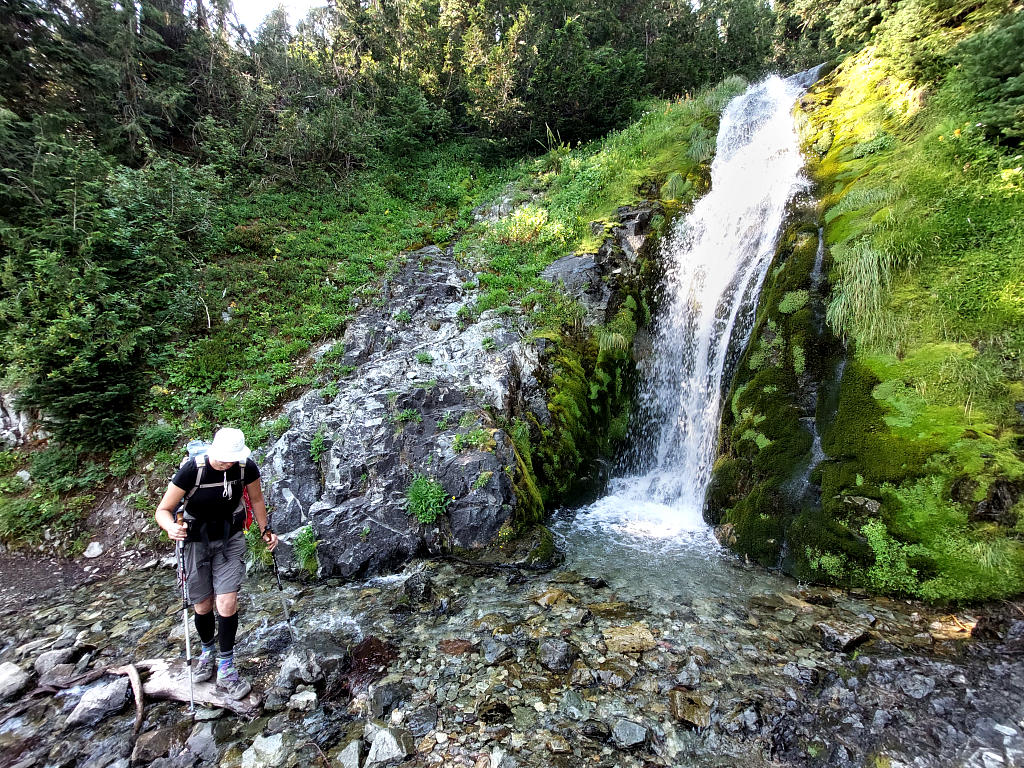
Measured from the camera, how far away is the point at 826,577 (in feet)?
19.2

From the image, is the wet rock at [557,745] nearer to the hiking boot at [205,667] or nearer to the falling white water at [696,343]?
the hiking boot at [205,667]

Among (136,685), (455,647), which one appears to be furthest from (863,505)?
(136,685)

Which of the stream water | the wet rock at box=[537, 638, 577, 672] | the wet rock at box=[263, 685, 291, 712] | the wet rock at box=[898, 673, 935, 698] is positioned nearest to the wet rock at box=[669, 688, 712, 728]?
the wet rock at box=[537, 638, 577, 672]

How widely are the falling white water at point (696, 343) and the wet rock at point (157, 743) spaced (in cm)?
601

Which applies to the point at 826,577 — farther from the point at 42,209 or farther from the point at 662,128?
the point at 42,209

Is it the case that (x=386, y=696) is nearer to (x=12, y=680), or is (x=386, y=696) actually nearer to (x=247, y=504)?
A: (x=247, y=504)

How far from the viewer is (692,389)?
9.31 meters

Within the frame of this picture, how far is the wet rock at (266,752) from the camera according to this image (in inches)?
146

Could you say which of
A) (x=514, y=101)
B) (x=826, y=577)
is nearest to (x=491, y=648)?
(x=826, y=577)

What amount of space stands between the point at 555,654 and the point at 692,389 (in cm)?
632

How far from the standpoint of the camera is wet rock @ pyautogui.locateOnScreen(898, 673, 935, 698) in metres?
4.07

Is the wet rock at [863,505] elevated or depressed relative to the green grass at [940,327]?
depressed

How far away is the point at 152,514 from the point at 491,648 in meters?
6.55

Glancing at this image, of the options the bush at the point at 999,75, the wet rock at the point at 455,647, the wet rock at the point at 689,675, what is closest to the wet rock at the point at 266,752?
the wet rock at the point at 455,647
